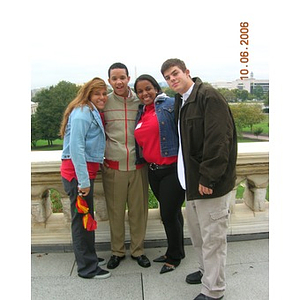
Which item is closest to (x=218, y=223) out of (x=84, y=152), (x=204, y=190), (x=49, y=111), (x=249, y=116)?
(x=204, y=190)

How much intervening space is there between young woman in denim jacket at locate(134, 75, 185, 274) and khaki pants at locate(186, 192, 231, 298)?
1.17 ft

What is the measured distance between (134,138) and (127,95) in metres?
0.40

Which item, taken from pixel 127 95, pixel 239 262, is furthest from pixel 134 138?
pixel 239 262

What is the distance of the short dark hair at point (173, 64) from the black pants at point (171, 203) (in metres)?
0.86

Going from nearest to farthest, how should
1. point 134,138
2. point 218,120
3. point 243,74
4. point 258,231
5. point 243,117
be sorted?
point 218,120 → point 134,138 → point 243,74 → point 258,231 → point 243,117

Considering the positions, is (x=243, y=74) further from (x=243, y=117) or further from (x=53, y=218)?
(x=243, y=117)

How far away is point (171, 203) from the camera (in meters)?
2.69

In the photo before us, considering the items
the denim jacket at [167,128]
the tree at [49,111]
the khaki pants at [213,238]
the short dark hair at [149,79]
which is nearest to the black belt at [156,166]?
the denim jacket at [167,128]

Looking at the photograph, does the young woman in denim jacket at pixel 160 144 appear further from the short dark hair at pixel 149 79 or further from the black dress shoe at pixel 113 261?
the black dress shoe at pixel 113 261

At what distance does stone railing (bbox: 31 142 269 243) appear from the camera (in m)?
2.96

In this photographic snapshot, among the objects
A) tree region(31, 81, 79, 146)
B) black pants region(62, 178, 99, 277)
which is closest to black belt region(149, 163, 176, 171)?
black pants region(62, 178, 99, 277)

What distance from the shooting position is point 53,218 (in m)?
3.30

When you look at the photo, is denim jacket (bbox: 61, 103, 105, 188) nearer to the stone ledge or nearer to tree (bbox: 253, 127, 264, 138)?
the stone ledge

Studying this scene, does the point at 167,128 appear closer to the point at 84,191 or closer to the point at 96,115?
the point at 96,115
